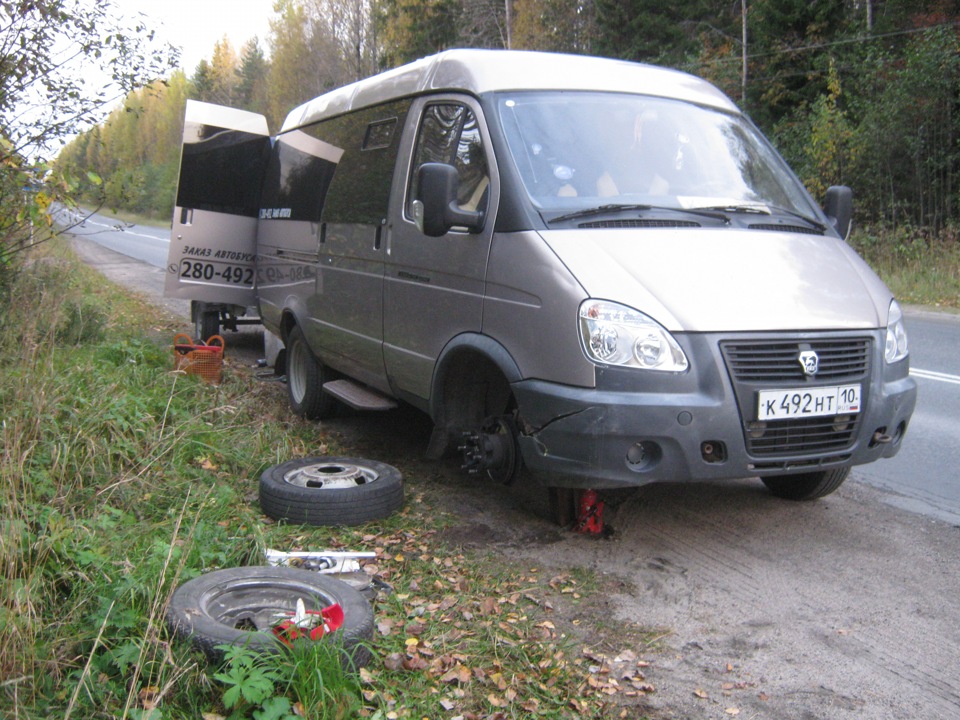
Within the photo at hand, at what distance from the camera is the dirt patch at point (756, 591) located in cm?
335

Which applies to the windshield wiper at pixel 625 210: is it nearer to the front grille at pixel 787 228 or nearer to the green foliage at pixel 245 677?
the front grille at pixel 787 228

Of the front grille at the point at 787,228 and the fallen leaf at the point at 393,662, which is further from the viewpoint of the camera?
the front grille at the point at 787,228

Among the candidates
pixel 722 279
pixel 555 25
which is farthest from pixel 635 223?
pixel 555 25

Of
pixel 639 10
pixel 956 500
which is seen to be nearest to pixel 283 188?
pixel 956 500

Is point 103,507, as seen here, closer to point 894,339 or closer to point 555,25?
point 894,339

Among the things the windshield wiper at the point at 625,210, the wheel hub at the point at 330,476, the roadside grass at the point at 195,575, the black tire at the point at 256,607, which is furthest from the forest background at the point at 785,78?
the black tire at the point at 256,607

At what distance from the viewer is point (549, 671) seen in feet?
11.1

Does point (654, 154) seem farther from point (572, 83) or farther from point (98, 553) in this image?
point (98, 553)

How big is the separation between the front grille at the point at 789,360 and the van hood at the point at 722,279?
0.25 feet

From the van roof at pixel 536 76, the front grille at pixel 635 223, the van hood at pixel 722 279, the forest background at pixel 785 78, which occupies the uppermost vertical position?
the forest background at pixel 785 78

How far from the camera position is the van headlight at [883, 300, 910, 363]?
461 cm

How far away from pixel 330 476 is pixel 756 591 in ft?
7.75

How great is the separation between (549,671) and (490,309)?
1902 mm

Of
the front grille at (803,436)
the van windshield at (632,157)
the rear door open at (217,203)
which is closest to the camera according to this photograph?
the front grille at (803,436)
